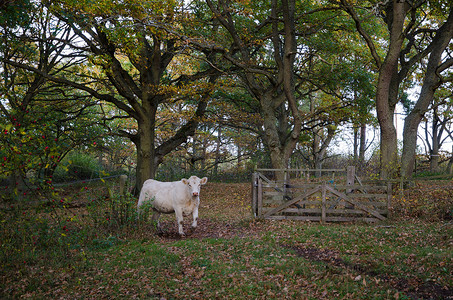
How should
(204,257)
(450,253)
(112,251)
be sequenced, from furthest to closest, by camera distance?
(112,251)
(204,257)
(450,253)

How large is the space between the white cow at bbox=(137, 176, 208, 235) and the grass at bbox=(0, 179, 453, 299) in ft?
2.53

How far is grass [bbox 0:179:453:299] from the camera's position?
6.16 meters

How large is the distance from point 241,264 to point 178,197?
4.05 m

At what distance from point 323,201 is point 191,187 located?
4.57 m

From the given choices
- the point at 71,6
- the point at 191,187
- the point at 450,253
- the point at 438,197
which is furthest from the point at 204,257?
the point at 71,6

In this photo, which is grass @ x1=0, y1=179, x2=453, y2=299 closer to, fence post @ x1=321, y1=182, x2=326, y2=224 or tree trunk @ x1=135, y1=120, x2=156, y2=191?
fence post @ x1=321, y1=182, x2=326, y2=224

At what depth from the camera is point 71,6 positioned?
1303cm

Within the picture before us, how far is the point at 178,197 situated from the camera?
1120 centimetres

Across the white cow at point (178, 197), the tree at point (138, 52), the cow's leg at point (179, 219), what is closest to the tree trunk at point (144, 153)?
the tree at point (138, 52)

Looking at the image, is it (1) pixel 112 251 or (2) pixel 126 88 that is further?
(2) pixel 126 88

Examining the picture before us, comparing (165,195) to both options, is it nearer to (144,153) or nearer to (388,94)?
(144,153)

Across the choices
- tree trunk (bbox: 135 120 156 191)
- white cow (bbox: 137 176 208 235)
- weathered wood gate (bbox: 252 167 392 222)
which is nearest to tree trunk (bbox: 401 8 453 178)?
weathered wood gate (bbox: 252 167 392 222)

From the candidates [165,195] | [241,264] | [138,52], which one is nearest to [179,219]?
[165,195]

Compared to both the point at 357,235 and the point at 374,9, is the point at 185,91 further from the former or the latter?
the point at 357,235
